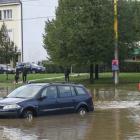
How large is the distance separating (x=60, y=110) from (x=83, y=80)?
32314 mm

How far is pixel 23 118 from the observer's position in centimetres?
2114

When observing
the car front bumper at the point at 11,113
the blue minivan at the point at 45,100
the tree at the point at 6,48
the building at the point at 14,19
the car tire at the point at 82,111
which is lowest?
the car tire at the point at 82,111

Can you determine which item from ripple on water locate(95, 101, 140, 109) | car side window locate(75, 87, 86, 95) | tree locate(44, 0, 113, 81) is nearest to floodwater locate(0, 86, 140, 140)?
car side window locate(75, 87, 86, 95)

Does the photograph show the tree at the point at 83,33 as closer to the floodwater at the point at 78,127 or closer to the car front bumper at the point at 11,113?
the floodwater at the point at 78,127

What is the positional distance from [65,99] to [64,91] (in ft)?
1.20

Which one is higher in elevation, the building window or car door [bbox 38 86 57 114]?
the building window

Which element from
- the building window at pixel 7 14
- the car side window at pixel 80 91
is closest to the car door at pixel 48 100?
the car side window at pixel 80 91

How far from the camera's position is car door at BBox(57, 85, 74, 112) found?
74.1ft

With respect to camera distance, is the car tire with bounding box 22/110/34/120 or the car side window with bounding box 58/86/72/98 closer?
the car tire with bounding box 22/110/34/120

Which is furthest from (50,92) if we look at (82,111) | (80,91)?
(82,111)

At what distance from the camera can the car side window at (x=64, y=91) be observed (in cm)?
2275

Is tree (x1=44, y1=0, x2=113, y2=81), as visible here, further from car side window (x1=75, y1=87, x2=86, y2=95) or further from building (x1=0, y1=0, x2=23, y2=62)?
building (x1=0, y1=0, x2=23, y2=62)

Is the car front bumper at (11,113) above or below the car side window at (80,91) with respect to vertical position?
below

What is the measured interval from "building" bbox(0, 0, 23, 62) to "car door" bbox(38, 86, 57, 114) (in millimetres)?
62109
